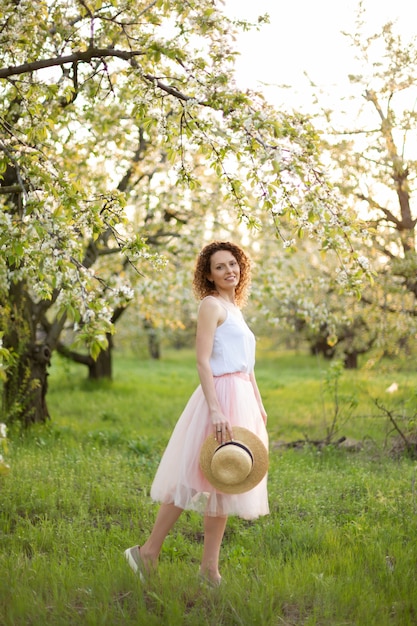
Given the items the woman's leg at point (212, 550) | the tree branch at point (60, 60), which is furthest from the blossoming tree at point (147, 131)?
the woman's leg at point (212, 550)

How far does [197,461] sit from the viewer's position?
4156 mm

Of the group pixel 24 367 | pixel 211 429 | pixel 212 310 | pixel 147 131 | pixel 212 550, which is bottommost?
pixel 212 550

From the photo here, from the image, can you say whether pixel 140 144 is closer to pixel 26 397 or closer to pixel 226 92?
pixel 26 397

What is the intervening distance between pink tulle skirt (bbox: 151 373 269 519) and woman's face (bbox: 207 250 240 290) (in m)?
0.59

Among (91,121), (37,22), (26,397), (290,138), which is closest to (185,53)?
(290,138)

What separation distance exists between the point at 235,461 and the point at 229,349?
0.70 meters

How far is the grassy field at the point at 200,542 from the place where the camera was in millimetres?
3783

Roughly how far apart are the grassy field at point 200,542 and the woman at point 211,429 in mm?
229

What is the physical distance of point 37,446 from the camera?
7.98 meters

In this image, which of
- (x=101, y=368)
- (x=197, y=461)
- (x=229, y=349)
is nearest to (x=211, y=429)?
(x=197, y=461)

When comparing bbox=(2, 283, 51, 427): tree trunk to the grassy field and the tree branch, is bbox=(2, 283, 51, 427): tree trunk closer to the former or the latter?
the grassy field

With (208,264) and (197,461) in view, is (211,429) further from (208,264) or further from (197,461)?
(208,264)

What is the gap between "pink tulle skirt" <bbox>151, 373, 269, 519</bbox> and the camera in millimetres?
4074

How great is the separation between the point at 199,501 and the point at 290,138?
2.26m
